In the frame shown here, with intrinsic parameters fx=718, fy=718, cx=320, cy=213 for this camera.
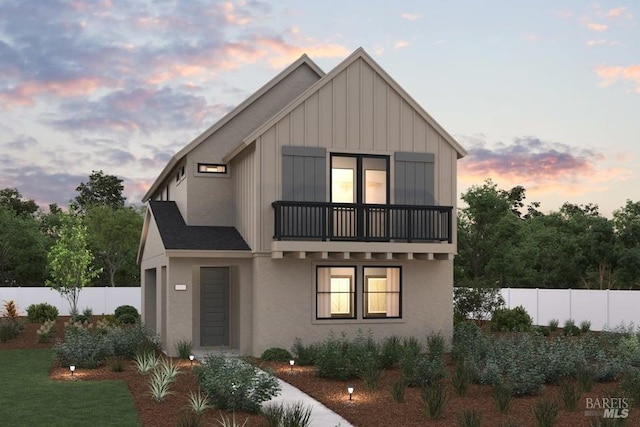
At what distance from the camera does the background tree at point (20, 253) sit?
53.5 metres

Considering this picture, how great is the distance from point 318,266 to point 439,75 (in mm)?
7972

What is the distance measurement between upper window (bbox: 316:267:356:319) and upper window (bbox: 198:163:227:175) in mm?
4998

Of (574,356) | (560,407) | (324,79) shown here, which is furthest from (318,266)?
(560,407)

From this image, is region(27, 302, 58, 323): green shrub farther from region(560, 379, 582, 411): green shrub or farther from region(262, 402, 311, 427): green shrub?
region(560, 379, 582, 411): green shrub

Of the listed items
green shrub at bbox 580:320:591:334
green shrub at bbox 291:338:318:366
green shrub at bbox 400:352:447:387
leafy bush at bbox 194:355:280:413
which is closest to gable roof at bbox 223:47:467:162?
green shrub at bbox 291:338:318:366

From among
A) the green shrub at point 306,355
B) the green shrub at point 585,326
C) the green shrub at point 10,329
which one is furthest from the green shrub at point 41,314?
the green shrub at point 585,326

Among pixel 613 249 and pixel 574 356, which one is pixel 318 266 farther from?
pixel 613 249

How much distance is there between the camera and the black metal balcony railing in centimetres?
1994

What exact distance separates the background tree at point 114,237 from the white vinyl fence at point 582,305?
28038 mm

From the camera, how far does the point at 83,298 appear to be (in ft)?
137

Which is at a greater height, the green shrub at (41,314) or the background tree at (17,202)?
the background tree at (17,202)

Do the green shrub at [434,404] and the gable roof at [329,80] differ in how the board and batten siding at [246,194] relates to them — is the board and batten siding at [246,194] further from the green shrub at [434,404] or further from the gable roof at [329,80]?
the green shrub at [434,404]

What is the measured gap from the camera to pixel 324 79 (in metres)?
20.9

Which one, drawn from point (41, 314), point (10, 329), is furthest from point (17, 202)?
point (10, 329)
